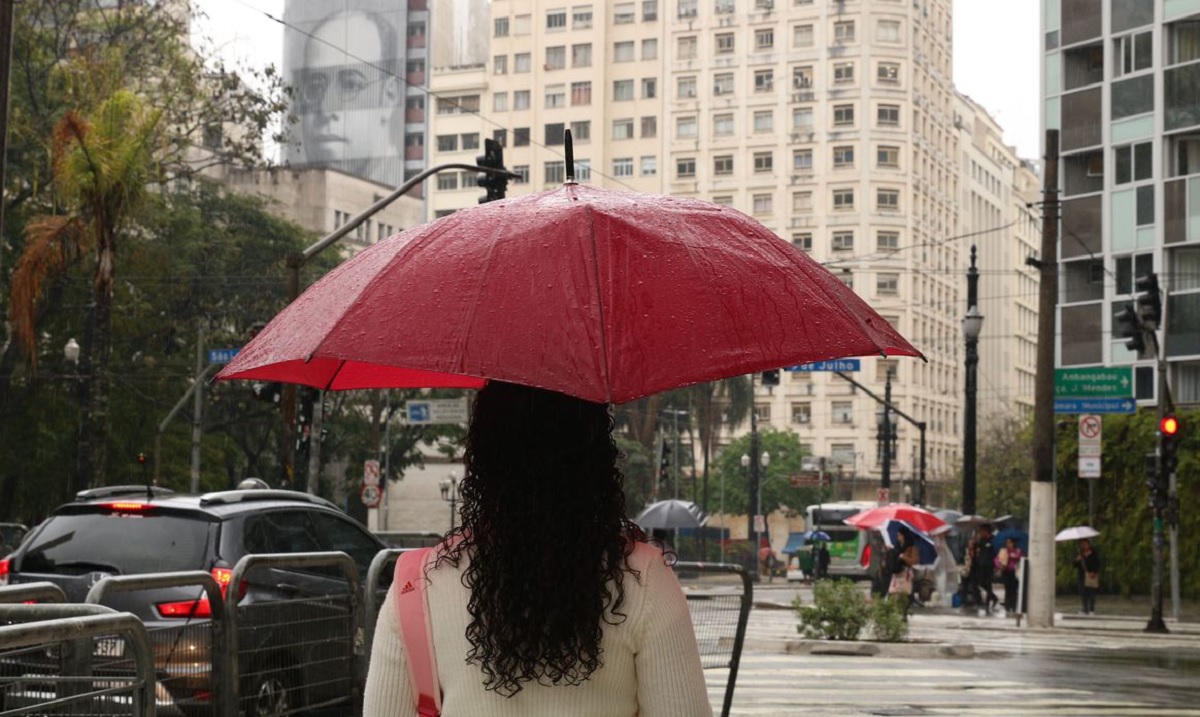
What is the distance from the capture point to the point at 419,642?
3.18 m

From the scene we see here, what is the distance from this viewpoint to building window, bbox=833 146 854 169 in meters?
120

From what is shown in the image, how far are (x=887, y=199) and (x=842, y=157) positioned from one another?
171 inches

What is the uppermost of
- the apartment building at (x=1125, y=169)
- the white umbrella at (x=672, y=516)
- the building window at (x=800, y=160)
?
the building window at (x=800, y=160)

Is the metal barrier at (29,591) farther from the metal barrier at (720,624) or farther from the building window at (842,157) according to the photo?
the building window at (842,157)

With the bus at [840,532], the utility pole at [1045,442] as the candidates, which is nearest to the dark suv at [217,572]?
the utility pole at [1045,442]

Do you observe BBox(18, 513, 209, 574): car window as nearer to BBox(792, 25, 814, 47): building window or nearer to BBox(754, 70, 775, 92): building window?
BBox(754, 70, 775, 92): building window

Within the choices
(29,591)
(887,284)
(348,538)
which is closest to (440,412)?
(348,538)

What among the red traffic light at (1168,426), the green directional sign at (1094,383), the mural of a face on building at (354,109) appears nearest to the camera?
the green directional sign at (1094,383)

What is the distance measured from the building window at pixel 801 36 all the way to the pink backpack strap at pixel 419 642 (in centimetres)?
12070

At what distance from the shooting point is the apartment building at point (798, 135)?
11819cm

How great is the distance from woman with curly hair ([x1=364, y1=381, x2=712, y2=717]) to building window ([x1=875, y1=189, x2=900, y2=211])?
117 m

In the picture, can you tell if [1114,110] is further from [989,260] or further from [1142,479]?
[989,260]

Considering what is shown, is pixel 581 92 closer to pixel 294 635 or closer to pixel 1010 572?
pixel 1010 572

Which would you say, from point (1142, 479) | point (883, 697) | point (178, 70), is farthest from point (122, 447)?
point (883, 697)
